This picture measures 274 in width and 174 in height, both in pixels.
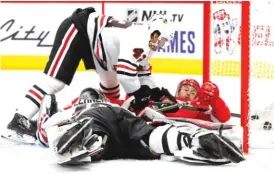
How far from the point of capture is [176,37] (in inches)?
175

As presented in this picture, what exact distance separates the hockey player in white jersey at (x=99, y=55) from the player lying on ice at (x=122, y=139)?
0.26m

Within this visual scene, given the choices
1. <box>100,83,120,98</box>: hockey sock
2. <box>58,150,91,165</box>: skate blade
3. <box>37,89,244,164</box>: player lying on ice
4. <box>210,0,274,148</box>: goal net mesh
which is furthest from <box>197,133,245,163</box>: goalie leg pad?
<box>100,83,120,98</box>: hockey sock

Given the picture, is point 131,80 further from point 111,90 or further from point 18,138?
point 111,90

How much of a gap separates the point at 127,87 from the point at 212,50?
783 millimetres

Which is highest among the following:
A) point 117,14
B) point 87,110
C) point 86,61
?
point 117,14

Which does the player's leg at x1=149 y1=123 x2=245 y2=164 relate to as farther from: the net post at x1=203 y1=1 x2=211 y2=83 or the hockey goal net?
the net post at x1=203 y1=1 x2=211 y2=83

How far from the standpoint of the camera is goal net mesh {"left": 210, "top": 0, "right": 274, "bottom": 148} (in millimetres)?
2531

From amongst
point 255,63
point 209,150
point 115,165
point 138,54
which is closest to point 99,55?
point 138,54

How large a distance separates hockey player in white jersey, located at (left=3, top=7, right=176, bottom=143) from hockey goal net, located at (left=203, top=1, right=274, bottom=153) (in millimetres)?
360

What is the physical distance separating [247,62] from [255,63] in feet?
0.93

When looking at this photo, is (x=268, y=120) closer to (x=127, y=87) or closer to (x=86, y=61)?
(x=127, y=87)

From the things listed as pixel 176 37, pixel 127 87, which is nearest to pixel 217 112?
pixel 127 87

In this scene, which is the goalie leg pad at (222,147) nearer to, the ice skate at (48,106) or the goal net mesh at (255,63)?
the goal net mesh at (255,63)


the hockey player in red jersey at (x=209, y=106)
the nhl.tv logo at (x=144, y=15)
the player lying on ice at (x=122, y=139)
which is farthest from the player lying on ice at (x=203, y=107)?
the nhl.tv logo at (x=144, y=15)
